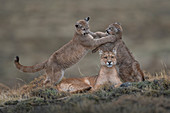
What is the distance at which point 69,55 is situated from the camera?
11.8 metres

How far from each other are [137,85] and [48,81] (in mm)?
3601

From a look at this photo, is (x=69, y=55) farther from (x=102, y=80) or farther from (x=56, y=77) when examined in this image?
(x=102, y=80)

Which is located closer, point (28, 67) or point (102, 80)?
point (102, 80)

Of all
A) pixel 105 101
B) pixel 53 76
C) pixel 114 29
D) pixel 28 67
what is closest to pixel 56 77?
pixel 53 76

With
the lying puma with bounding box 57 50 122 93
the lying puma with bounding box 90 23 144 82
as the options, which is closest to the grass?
the lying puma with bounding box 57 50 122 93

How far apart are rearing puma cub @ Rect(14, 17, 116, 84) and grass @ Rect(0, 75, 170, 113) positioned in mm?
1211

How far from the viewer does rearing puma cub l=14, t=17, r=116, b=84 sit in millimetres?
11477

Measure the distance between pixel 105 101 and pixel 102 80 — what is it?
265 centimetres

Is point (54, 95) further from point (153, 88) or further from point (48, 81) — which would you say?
point (153, 88)

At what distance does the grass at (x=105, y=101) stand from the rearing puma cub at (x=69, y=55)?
121 centimetres

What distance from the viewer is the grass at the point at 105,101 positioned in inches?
268

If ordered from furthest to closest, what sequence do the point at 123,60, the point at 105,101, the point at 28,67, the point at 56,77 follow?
the point at 28,67, the point at 123,60, the point at 56,77, the point at 105,101

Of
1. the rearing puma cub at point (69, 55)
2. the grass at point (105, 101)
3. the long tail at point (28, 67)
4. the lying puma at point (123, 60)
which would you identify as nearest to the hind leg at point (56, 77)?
the rearing puma cub at point (69, 55)

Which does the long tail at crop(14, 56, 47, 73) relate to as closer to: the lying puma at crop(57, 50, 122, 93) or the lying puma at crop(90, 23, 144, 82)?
the lying puma at crop(57, 50, 122, 93)
